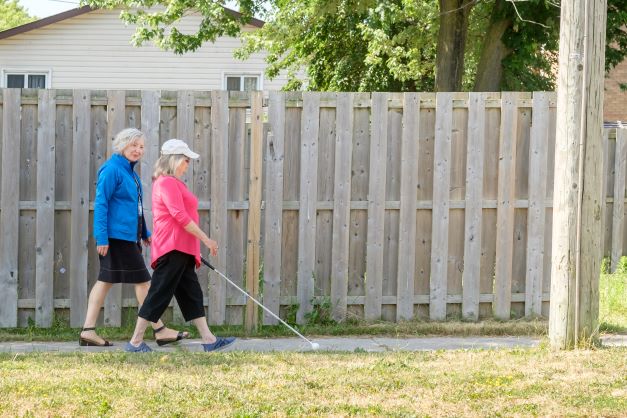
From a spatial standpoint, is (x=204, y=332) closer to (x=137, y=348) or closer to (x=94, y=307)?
(x=137, y=348)

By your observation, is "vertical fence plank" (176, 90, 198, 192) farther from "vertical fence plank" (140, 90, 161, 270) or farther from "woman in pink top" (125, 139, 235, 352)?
"woman in pink top" (125, 139, 235, 352)

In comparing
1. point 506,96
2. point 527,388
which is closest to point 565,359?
point 527,388

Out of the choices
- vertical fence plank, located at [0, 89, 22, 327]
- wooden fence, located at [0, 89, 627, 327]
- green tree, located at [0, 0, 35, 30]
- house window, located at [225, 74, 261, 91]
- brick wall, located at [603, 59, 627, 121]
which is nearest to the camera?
vertical fence plank, located at [0, 89, 22, 327]

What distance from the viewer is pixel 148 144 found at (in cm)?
891

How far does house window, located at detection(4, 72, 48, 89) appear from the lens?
81.8 ft

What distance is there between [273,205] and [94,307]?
→ 6.10 ft

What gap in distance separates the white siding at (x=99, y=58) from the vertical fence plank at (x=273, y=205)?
1597 centimetres

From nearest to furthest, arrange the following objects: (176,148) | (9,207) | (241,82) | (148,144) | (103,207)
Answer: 1. (176,148)
2. (103,207)
3. (9,207)
4. (148,144)
5. (241,82)

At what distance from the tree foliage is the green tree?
101 ft

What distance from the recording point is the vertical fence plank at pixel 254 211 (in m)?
8.99

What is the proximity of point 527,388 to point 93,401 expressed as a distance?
8.95 ft

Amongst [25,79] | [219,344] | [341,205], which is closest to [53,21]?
[25,79]

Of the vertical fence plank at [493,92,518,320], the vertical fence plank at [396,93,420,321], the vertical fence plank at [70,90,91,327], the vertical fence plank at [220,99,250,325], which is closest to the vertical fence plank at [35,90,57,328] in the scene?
the vertical fence plank at [70,90,91,327]

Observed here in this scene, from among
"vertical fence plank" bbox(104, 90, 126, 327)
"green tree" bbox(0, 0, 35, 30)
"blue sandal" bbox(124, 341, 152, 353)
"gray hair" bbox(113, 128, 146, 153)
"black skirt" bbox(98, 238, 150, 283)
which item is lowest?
"blue sandal" bbox(124, 341, 152, 353)
